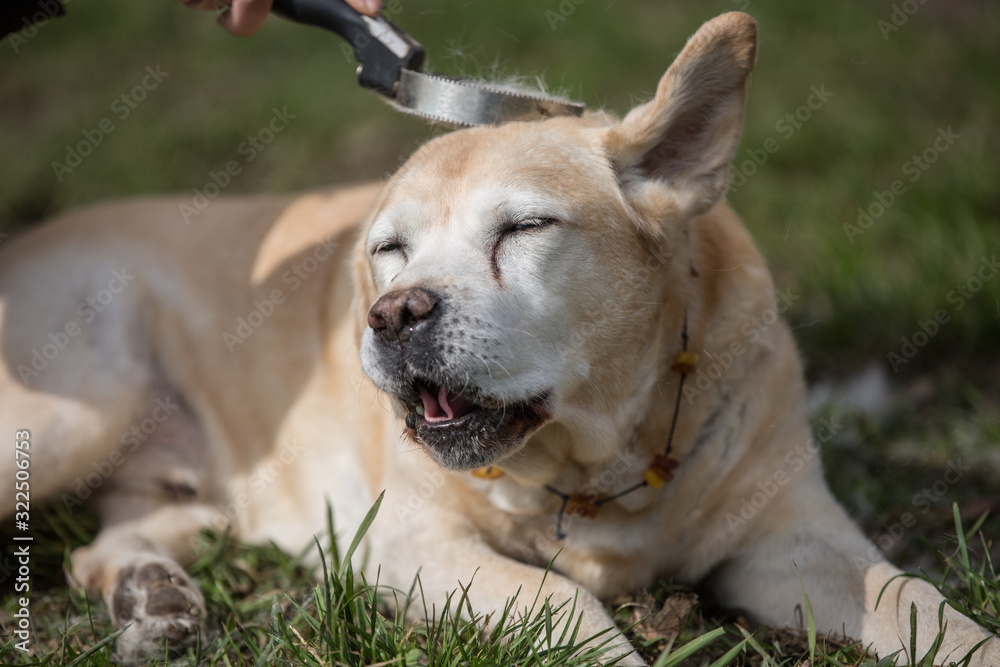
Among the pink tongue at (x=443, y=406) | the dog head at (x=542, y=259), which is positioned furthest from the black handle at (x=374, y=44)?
the pink tongue at (x=443, y=406)

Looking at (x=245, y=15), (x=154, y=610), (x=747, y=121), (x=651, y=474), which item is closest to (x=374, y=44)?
(x=245, y=15)

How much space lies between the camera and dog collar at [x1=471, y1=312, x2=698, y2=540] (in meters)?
2.52

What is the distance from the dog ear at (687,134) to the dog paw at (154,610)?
1.88 metres

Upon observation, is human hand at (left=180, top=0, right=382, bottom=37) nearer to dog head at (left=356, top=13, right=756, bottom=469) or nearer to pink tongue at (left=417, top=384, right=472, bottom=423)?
dog head at (left=356, top=13, right=756, bottom=469)

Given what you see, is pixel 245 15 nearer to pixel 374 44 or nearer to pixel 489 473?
pixel 374 44

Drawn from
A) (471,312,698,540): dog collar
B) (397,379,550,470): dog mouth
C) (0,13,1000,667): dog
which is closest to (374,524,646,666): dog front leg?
(0,13,1000,667): dog

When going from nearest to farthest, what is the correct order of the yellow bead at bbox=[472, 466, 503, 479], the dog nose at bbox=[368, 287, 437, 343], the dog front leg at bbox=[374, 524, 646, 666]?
1. the dog nose at bbox=[368, 287, 437, 343]
2. the dog front leg at bbox=[374, 524, 646, 666]
3. the yellow bead at bbox=[472, 466, 503, 479]

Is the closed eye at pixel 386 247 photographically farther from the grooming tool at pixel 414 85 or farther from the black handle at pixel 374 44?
the black handle at pixel 374 44

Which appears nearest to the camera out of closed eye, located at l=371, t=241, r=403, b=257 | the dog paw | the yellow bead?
closed eye, located at l=371, t=241, r=403, b=257

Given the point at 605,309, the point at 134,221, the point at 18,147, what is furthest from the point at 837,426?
the point at 18,147

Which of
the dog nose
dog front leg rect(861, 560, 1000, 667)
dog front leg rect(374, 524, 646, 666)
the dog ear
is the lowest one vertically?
dog front leg rect(374, 524, 646, 666)

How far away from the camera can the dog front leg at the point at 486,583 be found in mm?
2299

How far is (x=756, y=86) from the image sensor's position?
6223 millimetres

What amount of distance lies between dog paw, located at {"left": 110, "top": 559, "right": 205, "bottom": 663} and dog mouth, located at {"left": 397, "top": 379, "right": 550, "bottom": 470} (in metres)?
1.09
